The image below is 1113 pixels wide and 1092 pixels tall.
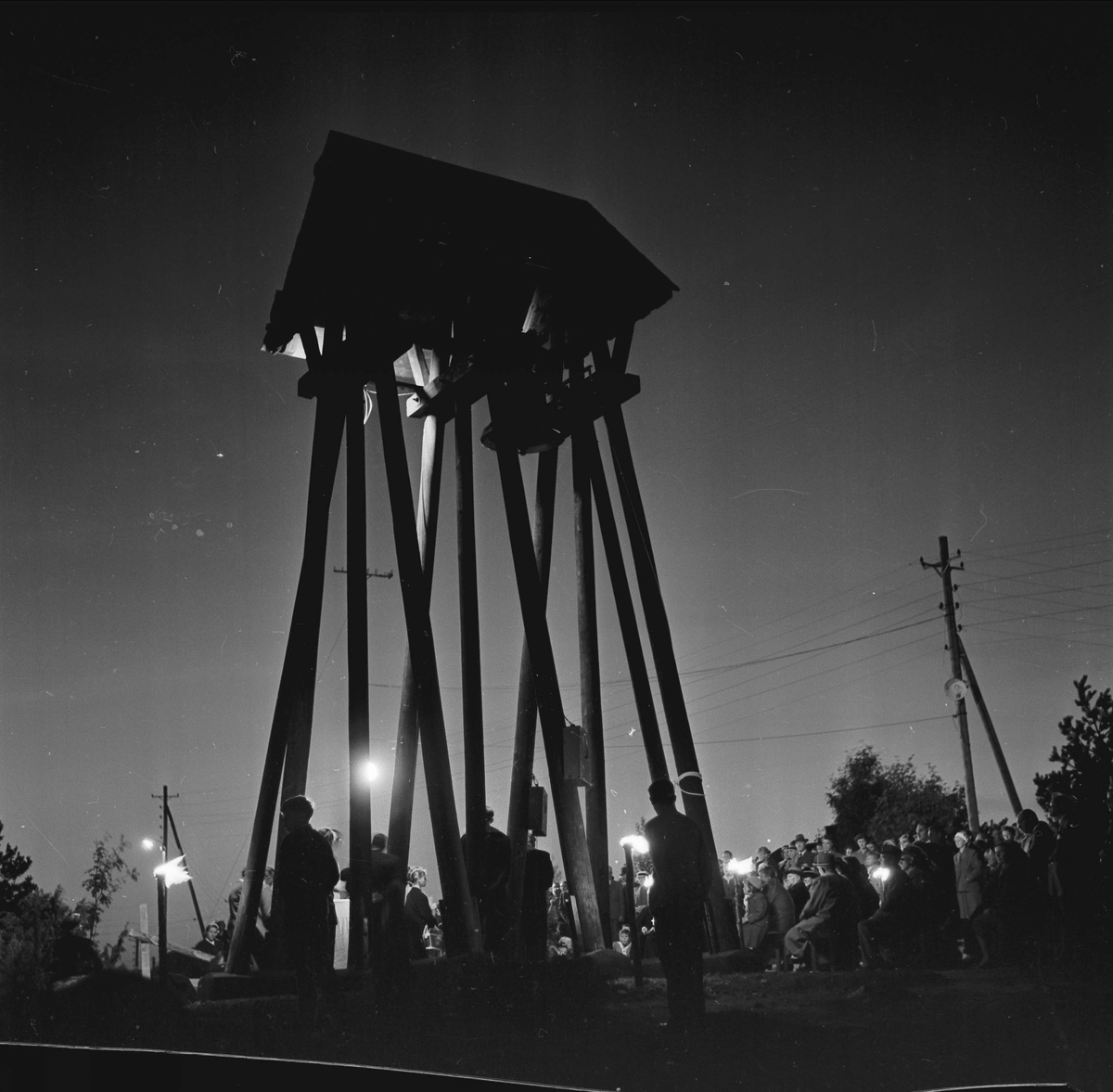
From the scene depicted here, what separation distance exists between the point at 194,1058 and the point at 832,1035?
14.0ft

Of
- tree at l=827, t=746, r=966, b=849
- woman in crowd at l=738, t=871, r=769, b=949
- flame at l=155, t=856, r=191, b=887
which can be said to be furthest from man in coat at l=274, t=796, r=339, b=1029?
tree at l=827, t=746, r=966, b=849

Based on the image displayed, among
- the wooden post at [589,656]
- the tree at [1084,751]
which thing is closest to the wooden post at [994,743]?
the tree at [1084,751]

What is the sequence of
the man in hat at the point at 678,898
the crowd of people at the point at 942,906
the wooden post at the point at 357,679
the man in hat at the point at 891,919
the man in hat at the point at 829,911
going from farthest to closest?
the man in hat at the point at 891,919 < the man in hat at the point at 829,911 < the crowd of people at the point at 942,906 < the wooden post at the point at 357,679 < the man in hat at the point at 678,898

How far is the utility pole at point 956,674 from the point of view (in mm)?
25562

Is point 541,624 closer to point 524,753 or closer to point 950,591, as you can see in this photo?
point 524,753

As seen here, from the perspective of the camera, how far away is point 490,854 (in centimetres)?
867

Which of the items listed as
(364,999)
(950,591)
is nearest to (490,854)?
(364,999)

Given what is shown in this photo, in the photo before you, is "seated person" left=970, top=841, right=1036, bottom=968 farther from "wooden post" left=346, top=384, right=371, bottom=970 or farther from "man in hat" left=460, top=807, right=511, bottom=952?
"wooden post" left=346, top=384, right=371, bottom=970

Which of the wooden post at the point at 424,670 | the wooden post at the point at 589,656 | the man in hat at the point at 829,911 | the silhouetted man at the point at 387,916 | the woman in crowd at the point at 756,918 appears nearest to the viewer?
the silhouetted man at the point at 387,916

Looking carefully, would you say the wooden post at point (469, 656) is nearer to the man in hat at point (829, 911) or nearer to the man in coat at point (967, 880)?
the man in hat at point (829, 911)

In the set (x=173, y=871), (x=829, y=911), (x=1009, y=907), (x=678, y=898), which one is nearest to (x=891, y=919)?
(x=829, y=911)

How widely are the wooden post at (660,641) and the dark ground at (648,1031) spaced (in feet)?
4.94

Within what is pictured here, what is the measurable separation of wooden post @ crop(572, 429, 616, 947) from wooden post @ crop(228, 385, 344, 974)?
7.79 ft

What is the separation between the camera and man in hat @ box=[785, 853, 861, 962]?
30.1 feet
